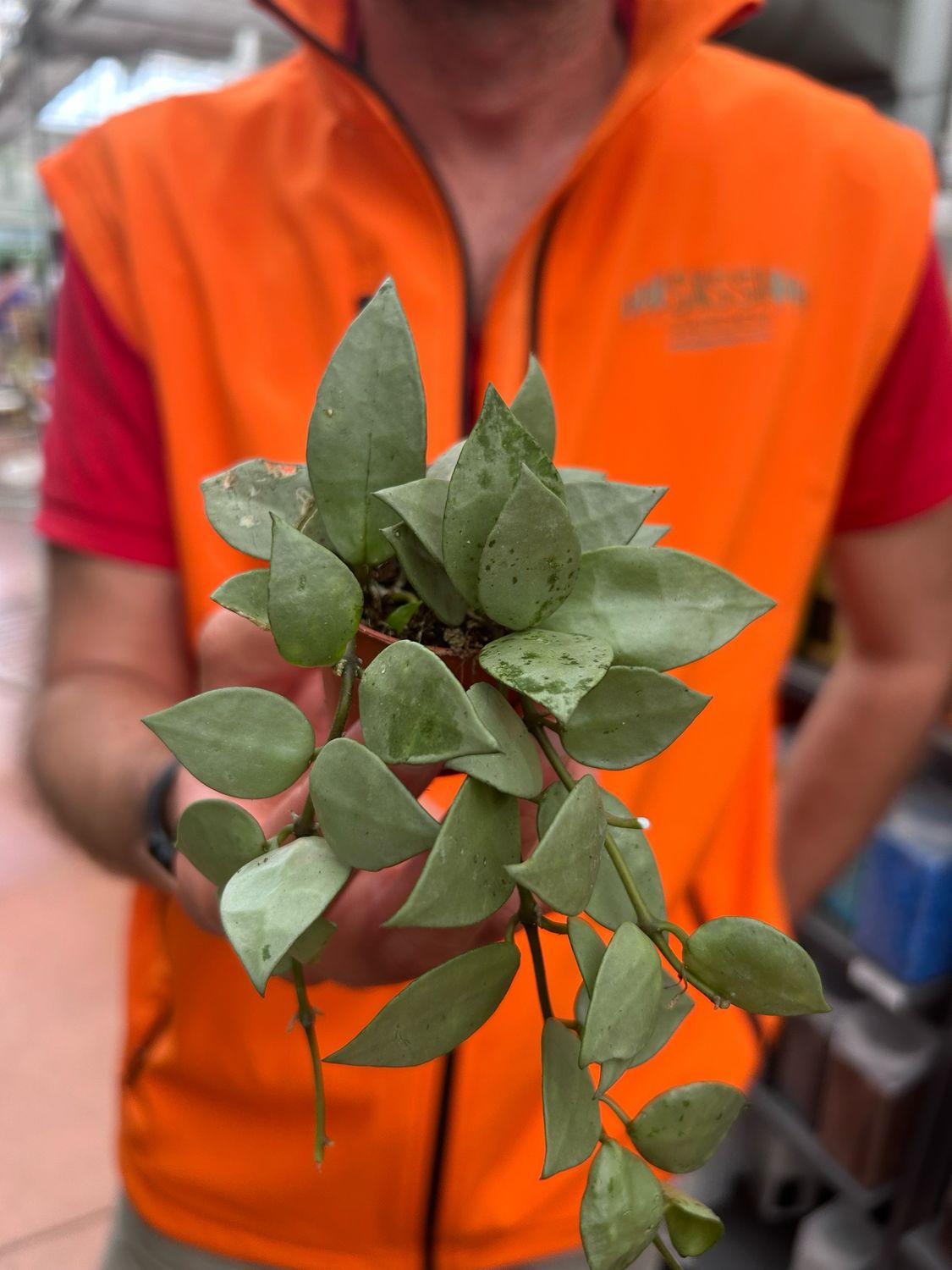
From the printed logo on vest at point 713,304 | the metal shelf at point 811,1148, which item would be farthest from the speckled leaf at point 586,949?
the metal shelf at point 811,1148

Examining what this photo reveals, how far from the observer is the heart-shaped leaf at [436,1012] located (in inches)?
8.4

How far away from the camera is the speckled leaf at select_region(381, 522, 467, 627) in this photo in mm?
248

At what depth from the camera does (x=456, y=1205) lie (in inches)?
24.6

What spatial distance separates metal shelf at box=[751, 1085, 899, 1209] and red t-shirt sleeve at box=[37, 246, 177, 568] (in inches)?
44.9

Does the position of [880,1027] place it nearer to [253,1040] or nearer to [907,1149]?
[907,1149]

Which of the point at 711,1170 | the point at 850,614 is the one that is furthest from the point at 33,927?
the point at 850,614

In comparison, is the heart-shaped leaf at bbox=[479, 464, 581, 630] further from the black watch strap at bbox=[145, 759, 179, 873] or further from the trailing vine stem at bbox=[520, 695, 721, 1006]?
the black watch strap at bbox=[145, 759, 179, 873]

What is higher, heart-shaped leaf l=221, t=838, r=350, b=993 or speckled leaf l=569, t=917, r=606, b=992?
heart-shaped leaf l=221, t=838, r=350, b=993

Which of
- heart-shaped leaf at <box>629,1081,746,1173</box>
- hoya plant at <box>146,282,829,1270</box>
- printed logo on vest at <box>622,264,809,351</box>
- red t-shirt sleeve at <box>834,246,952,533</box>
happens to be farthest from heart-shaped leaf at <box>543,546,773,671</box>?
red t-shirt sleeve at <box>834,246,952,533</box>

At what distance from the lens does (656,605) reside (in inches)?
9.3

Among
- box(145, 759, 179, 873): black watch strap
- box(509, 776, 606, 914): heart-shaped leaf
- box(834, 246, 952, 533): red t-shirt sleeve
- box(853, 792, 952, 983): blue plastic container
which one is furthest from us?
box(853, 792, 952, 983): blue plastic container

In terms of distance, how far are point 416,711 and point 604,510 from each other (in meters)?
0.09

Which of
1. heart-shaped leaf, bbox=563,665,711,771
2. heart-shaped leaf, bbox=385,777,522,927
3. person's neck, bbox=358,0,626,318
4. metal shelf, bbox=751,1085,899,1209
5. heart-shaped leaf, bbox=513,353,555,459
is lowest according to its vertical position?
metal shelf, bbox=751,1085,899,1209

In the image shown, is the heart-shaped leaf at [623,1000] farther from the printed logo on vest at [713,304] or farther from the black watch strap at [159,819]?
the printed logo on vest at [713,304]
